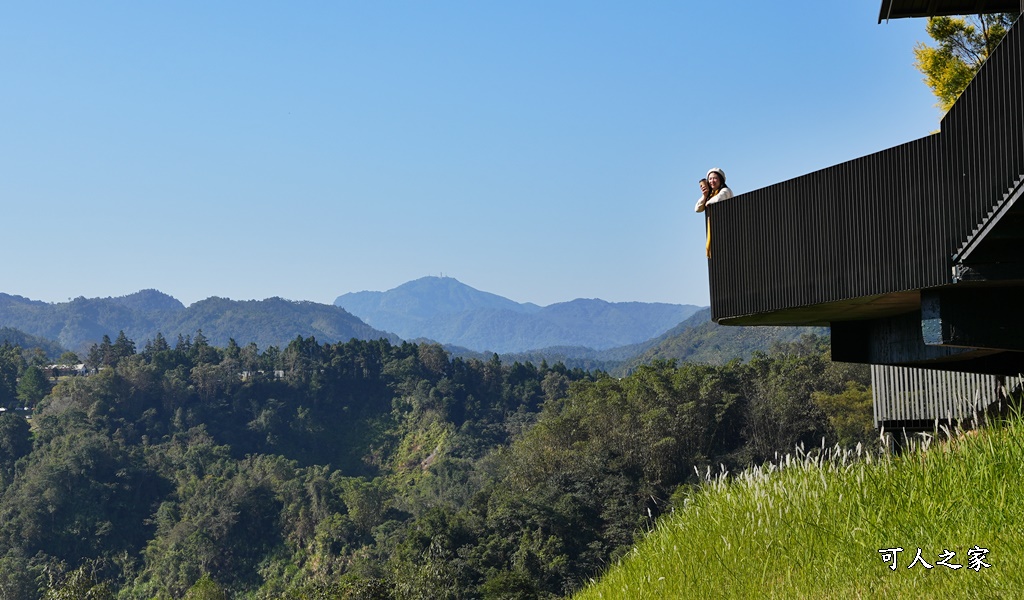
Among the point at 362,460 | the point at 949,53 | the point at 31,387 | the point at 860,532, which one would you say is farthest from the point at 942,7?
the point at 31,387

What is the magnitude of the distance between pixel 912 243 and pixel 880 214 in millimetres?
338

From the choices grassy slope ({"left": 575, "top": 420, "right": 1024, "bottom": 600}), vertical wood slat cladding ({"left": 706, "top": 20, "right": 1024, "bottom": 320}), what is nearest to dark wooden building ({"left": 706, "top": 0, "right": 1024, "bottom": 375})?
vertical wood slat cladding ({"left": 706, "top": 20, "right": 1024, "bottom": 320})

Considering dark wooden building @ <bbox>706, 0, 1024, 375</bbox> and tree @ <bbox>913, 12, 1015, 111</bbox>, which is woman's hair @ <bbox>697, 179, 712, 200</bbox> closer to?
dark wooden building @ <bbox>706, 0, 1024, 375</bbox>

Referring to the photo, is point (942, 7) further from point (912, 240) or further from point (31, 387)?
point (31, 387)

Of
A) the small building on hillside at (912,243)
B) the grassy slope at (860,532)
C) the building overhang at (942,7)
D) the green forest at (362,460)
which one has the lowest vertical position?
the green forest at (362,460)

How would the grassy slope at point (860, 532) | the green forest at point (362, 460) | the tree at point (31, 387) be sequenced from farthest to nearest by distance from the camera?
1. the tree at point (31, 387)
2. the green forest at point (362, 460)
3. the grassy slope at point (860, 532)

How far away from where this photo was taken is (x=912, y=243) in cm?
759

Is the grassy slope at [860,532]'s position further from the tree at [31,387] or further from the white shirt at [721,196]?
the tree at [31,387]

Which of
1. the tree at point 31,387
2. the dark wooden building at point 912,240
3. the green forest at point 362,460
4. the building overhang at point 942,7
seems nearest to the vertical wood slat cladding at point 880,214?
the dark wooden building at point 912,240

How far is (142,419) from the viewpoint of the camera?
11075cm

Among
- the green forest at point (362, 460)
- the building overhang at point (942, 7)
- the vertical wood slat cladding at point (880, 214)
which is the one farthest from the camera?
the green forest at point (362, 460)

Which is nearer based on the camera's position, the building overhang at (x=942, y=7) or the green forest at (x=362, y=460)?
the building overhang at (x=942, y=7)

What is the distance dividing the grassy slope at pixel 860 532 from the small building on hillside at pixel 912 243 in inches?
21.6

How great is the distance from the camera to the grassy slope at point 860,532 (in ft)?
16.2
